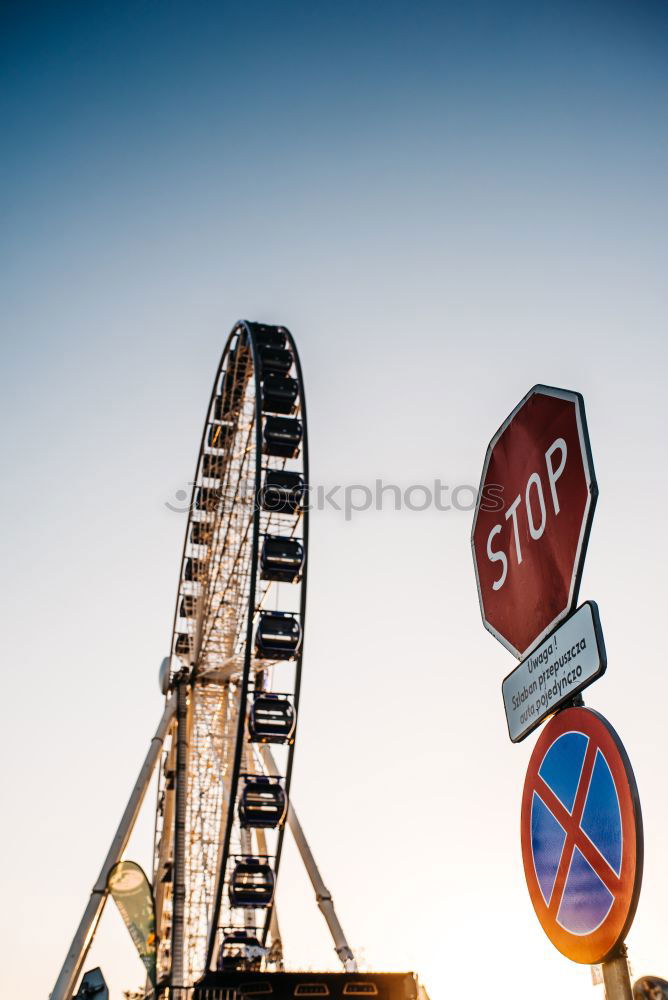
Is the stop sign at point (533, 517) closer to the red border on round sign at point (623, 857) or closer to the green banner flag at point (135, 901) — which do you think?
the red border on round sign at point (623, 857)

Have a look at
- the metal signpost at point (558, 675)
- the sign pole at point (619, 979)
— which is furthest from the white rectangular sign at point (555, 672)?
the sign pole at point (619, 979)

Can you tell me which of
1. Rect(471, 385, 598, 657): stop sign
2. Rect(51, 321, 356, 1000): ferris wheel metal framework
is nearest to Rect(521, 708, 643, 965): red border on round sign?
Rect(471, 385, 598, 657): stop sign

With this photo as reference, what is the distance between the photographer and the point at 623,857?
2035 millimetres

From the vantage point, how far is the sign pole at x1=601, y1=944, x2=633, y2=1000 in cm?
205

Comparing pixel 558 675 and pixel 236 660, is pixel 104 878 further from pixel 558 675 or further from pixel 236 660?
pixel 558 675

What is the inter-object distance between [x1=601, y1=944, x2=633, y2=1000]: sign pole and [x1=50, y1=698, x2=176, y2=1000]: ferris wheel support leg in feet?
74.0

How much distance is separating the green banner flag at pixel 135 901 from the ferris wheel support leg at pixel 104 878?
15.0 metres

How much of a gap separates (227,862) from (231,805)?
1.37 meters

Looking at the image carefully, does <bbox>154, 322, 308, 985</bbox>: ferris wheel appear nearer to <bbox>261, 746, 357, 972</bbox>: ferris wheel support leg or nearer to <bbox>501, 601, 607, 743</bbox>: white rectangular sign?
<bbox>261, 746, 357, 972</bbox>: ferris wheel support leg

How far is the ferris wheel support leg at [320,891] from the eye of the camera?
94.2ft

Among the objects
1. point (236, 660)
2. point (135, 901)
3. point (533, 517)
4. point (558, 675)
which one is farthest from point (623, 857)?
point (236, 660)

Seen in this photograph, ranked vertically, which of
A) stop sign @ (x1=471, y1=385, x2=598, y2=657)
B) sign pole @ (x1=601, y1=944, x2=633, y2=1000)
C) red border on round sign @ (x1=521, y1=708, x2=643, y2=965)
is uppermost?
stop sign @ (x1=471, y1=385, x2=598, y2=657)

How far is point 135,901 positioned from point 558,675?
6.98 m

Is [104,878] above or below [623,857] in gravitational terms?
above
